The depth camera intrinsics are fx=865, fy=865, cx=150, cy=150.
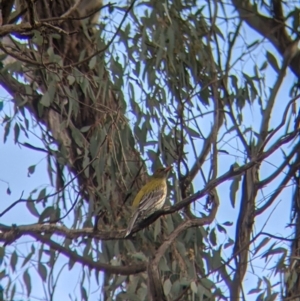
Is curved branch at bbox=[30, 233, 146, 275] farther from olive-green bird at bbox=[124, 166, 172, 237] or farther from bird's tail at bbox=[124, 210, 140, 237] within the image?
olive-green bird at bbox=[124, 166, 172, 237]

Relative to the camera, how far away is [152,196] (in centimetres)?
461

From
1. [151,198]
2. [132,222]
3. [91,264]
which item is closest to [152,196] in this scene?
[151,198]

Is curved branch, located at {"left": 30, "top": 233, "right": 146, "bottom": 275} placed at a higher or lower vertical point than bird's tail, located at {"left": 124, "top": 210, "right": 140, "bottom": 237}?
lower

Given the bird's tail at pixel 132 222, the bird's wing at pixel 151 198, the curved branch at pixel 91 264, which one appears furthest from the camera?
the bird's wing at pixel 151 198

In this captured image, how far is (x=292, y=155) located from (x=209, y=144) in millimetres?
527

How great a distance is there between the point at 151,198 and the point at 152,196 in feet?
0.32

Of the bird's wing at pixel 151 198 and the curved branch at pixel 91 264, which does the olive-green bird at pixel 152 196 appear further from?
the curved branch at pixel 91 264

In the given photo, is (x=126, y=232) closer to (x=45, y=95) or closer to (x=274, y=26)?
(x=45, y=95)

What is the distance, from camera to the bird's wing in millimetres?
4512

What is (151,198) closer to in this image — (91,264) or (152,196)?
(152,196)

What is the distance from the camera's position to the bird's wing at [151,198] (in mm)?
4512

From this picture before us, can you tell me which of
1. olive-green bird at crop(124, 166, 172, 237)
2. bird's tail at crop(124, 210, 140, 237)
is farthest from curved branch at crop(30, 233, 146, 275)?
olive-green bird at crop(124, 166, 172, 237)

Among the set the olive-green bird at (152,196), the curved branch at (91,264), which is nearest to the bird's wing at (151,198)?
the olive-green bird at (152,196)

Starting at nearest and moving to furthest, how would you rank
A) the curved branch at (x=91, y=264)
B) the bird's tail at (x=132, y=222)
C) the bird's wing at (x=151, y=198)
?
the curved branch at (x=91, y=264)
the bird's tail at (x=132, y=222)
the bird's wing at (x=151, y=198)
